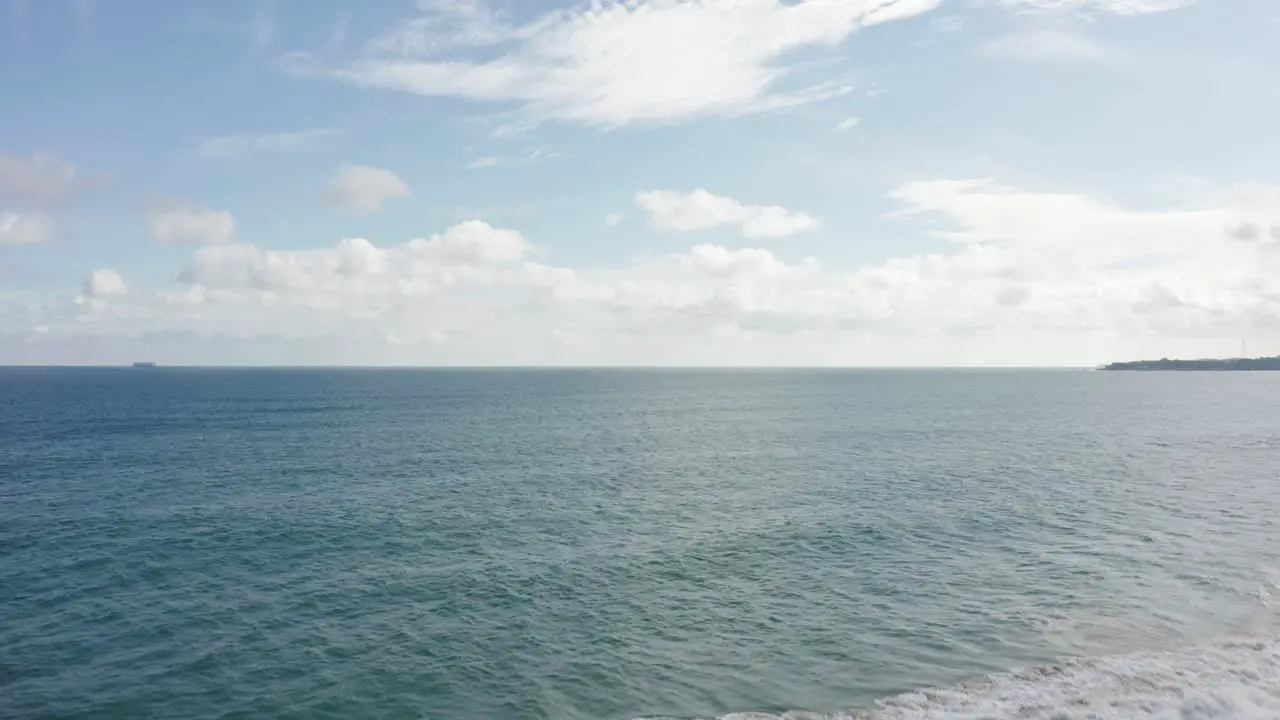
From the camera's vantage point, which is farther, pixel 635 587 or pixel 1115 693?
pixel 635 587

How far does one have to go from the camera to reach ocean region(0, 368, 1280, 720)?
31.8 m

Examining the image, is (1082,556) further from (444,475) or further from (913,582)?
(444,475)

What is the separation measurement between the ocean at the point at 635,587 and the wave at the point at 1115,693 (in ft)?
0.51

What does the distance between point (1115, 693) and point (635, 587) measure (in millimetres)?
25148

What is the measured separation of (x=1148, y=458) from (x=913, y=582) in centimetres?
7342

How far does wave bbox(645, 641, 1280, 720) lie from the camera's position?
94.3ft

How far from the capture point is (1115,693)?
3033cm

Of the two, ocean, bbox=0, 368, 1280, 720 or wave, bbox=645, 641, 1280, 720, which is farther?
ocean, bbox=0, 368, 1280, 720

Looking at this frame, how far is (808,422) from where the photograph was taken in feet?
505

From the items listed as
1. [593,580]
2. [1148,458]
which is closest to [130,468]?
[593,580]

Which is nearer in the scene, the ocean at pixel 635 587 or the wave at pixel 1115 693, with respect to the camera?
the wave at pixel 1115 693

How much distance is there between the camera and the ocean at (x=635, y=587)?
31797 millimetres

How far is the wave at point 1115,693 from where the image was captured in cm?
2873

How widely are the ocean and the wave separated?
0.51 feet
